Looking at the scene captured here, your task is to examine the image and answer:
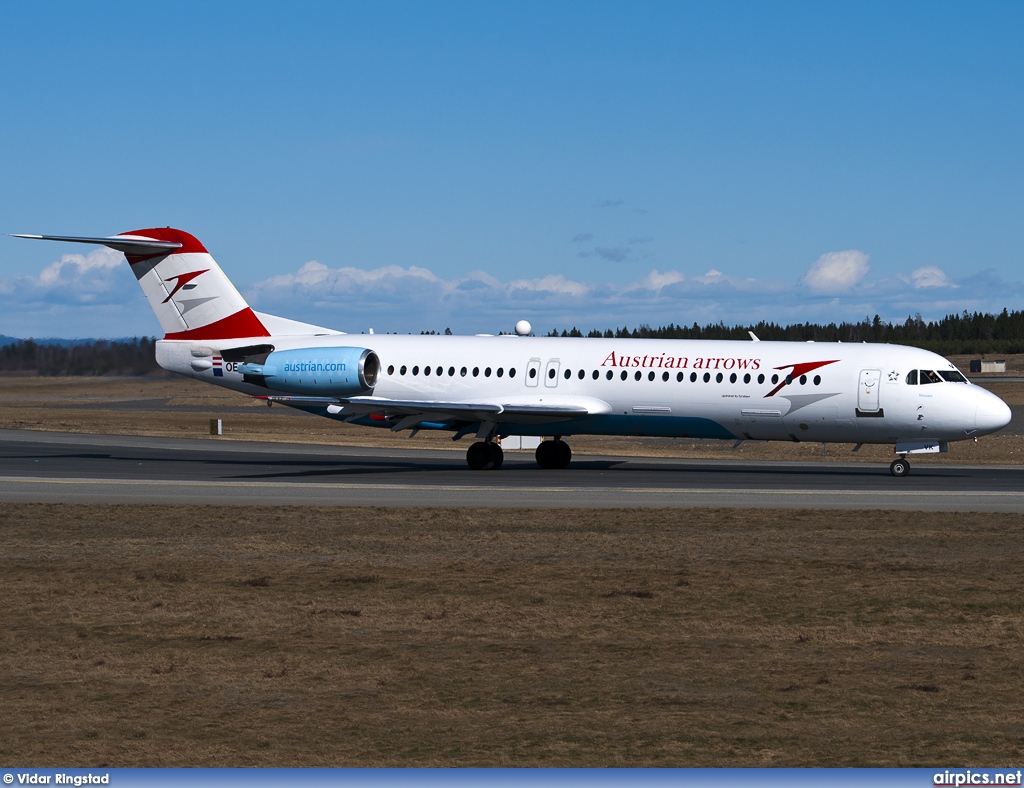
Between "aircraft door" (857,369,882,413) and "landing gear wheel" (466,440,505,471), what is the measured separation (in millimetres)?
9776

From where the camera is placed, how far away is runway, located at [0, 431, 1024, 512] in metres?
25.6

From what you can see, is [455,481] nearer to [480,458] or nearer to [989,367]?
[480,458]

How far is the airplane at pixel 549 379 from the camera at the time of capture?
1231 inches

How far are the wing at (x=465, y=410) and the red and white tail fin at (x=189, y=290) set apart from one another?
3.56 meters

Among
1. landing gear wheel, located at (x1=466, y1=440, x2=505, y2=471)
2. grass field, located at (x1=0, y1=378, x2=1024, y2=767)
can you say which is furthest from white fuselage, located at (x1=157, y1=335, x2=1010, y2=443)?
grass field, located at (x1=0, y1=378, x2=1024, y2=767)

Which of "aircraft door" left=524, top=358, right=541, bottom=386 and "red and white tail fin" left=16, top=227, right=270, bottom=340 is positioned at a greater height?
"red and white tail fin" left=16, top=227, right=270, bottom=340

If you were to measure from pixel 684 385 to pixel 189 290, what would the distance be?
15064 millimetres

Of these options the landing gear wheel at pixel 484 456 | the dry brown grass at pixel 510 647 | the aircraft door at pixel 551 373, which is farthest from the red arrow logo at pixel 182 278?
the dry brown grass at pixel 510 647

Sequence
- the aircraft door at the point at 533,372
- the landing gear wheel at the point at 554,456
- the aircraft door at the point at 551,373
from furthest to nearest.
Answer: the landing gear wheel at the point at 554,456, the aircraft door at the point at 533,372, the aircraft door at the point at 551,373

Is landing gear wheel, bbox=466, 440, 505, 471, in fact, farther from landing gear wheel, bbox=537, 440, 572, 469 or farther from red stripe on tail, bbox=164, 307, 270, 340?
red stripe on tail, bbox=164, 307, 270, 340

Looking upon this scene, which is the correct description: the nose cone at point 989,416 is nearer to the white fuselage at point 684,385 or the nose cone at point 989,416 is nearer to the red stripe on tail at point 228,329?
the white fuselage at point 684,385

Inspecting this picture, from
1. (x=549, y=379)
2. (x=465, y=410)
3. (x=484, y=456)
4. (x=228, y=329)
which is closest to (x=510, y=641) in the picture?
(x=465, y=410)

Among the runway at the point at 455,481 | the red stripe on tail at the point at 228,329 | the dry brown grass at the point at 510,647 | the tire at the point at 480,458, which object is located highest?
the red stripe on tail at the point at 228,329

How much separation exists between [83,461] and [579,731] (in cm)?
3037
